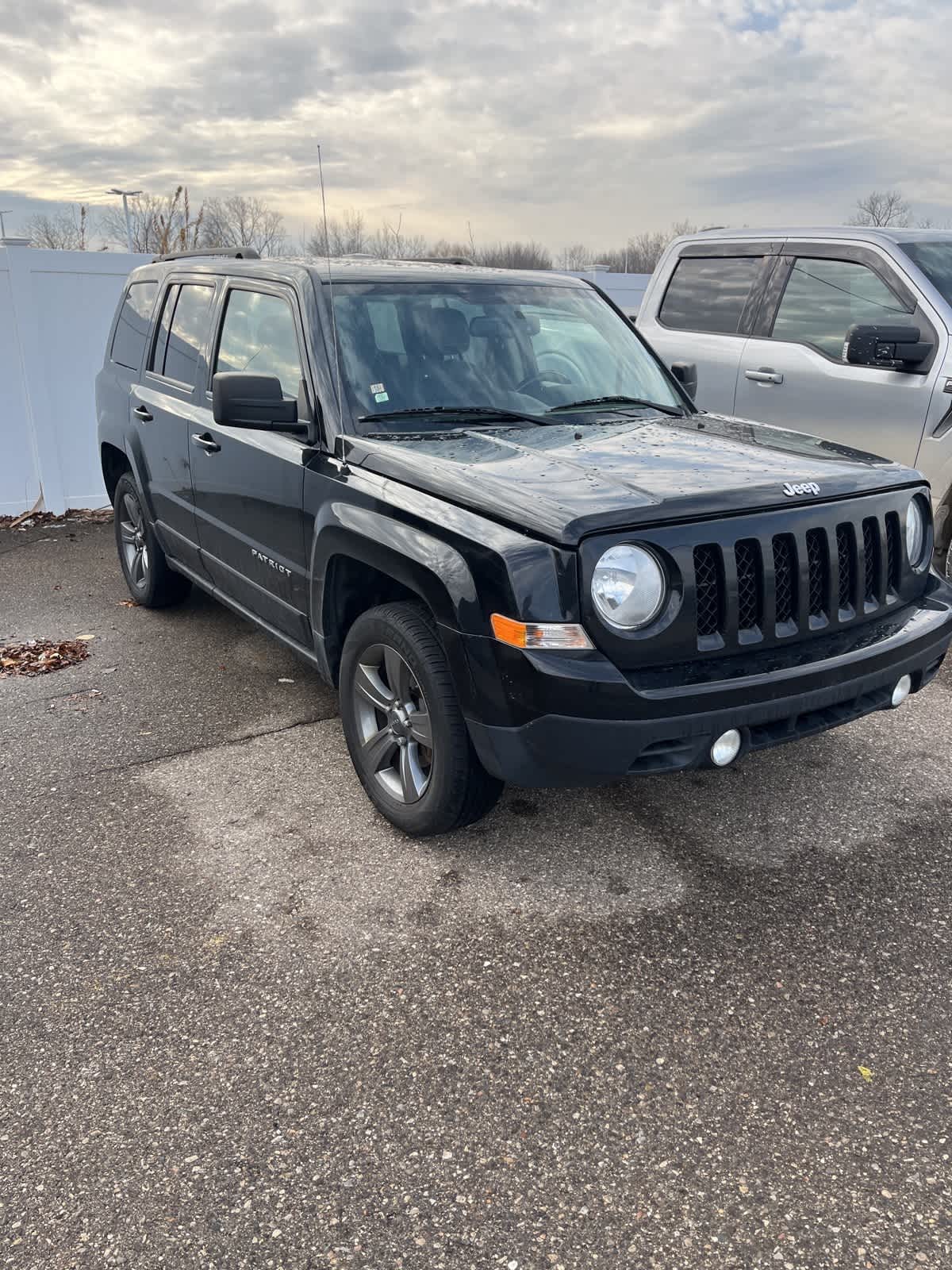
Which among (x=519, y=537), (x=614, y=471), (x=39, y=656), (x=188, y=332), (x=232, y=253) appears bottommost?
(x=39, y=656)

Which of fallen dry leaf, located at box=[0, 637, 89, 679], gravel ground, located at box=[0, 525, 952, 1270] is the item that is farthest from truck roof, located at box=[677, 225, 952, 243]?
fallen dry leaf, located at box=[0, 637, 89, 679]

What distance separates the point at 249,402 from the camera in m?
3.47

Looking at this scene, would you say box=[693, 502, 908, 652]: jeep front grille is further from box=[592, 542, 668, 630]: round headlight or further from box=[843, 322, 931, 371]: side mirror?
box=[843, 322, 931, 371]: side mirror

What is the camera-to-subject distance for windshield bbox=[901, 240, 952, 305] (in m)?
5.59

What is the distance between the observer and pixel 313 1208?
206 centimetres

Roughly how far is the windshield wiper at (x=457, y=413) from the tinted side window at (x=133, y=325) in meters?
2.44

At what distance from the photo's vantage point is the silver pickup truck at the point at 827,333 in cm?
531

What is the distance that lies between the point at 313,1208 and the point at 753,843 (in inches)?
76.8

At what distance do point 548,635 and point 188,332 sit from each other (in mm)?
3073

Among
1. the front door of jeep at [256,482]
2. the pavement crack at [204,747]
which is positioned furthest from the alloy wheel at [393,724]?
the pavement crack at [204,747]

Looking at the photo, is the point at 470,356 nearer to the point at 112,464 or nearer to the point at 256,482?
the point at 256,482

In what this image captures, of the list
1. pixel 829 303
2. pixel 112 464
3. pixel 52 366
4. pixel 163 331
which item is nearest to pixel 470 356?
pixel 163 331

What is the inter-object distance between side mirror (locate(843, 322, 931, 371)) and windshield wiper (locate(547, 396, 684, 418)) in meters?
1.69

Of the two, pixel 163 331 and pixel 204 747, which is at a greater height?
pixel 163 331
